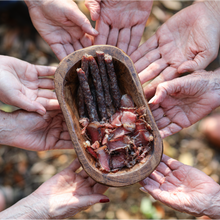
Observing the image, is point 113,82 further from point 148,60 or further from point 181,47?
point 181,47

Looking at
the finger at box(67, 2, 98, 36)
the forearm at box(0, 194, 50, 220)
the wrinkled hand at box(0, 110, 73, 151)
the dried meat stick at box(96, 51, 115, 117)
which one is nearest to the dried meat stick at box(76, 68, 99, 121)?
the dried meat stick at box(96, 51, 115, 117)

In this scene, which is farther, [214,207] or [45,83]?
[45,83]

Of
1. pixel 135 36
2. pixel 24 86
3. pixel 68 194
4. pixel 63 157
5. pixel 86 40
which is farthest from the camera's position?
pixel 63 157

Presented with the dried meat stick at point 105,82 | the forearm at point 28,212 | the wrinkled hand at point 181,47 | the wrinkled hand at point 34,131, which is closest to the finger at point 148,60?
the wrinkled hand at point 181,47

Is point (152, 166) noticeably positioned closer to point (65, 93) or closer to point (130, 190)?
point (65, 93)

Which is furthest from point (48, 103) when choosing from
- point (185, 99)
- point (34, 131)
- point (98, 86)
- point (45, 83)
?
point (185, 99)

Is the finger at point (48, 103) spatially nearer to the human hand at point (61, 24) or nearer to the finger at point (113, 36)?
the human hand at point (61, 24)

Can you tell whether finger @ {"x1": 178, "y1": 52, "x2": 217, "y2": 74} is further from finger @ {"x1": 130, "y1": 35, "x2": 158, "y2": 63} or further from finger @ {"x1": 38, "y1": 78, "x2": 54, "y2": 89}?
finger @ {"x1": 38, "y1": 78, "x2": 54, "y2": 89}

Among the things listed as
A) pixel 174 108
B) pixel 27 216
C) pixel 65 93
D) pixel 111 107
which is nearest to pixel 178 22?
pixel 174 108
